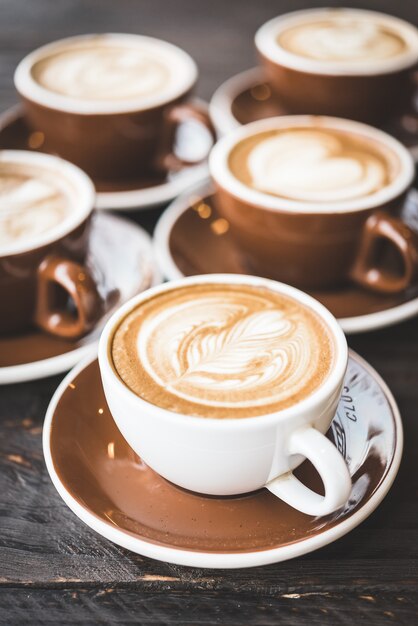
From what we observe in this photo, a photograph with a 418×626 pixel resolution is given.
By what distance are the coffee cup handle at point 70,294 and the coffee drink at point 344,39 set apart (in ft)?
2.25

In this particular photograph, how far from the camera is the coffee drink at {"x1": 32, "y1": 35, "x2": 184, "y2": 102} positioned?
1.39m

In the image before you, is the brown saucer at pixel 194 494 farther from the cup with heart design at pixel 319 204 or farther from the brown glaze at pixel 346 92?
the brown glaze at pixel 346 92

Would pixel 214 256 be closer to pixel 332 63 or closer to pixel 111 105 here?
pixel 111 105

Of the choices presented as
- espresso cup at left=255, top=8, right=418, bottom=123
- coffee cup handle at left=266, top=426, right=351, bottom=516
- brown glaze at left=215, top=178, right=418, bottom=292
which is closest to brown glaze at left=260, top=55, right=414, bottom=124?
espresso cup at left=255, top=8, right=418, bottom=123

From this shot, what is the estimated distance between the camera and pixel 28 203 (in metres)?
1.10

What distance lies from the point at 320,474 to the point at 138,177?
32.3 inches

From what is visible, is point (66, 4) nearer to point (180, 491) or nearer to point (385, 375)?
point (385, 375)

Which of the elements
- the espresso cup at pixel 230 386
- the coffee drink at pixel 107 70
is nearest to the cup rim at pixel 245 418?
the espresso cup at pixel 230 386

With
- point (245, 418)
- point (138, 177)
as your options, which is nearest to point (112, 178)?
point (138, 177)

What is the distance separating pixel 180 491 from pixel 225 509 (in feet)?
0.16

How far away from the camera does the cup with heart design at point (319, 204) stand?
1067 mm

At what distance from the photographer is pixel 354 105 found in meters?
1.43

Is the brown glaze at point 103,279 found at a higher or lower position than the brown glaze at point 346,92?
lower

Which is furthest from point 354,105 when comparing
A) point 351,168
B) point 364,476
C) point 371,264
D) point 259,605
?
point 259,605
